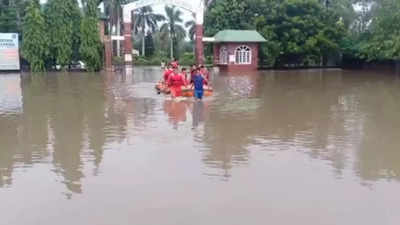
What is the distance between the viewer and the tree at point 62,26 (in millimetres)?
37938

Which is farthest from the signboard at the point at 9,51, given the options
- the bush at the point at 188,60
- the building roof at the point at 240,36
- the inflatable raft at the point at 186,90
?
the inflatable raft at the point at 186,90

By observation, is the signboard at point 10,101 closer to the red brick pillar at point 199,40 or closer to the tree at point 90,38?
the tree at point 90,38

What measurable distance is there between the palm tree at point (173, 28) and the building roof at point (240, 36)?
24989 mm

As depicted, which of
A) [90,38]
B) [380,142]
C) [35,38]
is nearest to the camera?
[380,142]

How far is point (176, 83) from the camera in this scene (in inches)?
676

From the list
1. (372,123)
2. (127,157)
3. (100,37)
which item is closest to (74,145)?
(127,157)

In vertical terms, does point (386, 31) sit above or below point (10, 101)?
above

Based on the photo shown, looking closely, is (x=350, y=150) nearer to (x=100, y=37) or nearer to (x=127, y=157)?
(x=127, y=157)

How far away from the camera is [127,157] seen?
8.46 m

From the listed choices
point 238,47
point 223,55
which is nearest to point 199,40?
point 223,55

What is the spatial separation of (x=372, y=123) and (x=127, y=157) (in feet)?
21.9

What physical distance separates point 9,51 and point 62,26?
4.52 m


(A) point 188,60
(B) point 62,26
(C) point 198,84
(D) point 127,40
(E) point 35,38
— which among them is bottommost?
(C) point 198,84

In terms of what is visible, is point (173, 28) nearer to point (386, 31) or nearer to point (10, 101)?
point (386, 31)
